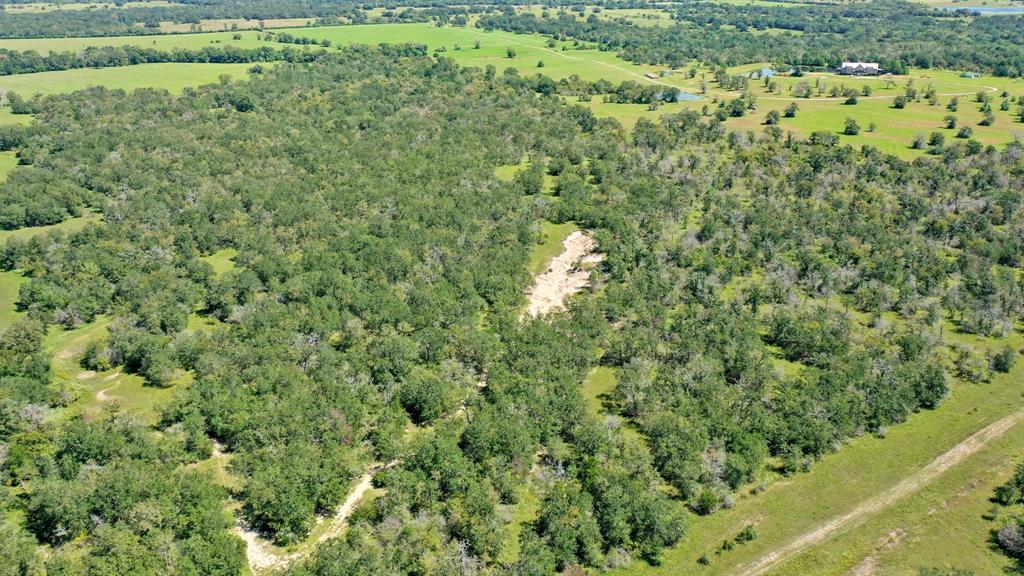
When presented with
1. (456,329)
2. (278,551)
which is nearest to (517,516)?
(278,551)

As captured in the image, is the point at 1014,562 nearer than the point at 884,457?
Yes

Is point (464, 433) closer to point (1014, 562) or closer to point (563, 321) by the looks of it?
point (563, 321)

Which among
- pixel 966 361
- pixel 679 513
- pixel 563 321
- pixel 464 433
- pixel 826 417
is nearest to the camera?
pixel 679 513

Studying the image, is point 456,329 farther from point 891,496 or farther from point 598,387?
point 891,496

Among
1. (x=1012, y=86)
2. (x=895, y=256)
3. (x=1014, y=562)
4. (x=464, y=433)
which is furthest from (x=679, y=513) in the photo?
(x=1012, y=86)

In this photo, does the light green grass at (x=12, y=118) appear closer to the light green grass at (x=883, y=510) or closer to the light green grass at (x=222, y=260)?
the light green grass at (x=222, y=260)

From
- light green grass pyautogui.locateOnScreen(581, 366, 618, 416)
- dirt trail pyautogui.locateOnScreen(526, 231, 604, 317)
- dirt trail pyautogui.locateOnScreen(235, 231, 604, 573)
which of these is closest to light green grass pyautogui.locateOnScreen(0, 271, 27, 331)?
dirt trail pyautogui.locateOnScreen(235, 231, 604, 573)
